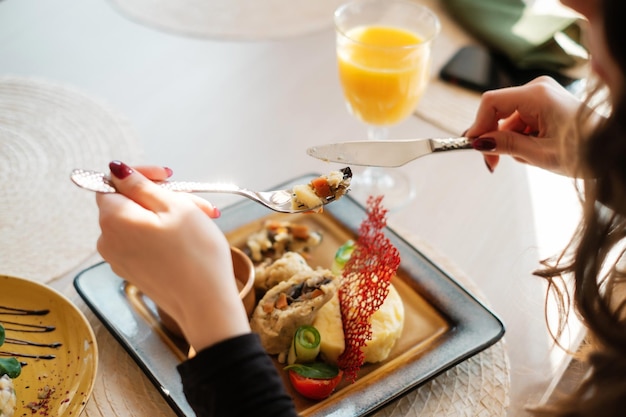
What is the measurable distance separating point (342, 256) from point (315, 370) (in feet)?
0.72

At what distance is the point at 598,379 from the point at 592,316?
11 cm

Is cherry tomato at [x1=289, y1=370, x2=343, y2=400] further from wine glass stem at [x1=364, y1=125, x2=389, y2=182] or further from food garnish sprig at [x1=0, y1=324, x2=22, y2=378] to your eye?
wine glass stem at [x1=364, y1=125, x2=389, y2=182]

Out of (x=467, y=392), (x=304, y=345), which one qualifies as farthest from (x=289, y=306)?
(x=467, y=392)

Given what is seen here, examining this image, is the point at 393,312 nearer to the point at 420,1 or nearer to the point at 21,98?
the point at 21,98

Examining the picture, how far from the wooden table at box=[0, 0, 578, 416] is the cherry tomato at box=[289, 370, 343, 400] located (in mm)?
177

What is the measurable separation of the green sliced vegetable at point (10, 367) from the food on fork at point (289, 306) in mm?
298

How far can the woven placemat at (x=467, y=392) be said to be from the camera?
2.76 feet

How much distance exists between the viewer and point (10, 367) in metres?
0.79

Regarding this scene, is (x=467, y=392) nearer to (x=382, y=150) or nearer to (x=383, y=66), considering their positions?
(x=382, y=150)

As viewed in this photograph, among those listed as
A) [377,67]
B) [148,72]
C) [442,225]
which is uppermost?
[377,67]

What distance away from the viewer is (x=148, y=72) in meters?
1.48

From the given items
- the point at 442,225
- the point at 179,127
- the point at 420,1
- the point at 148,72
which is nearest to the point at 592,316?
the point at 442,225

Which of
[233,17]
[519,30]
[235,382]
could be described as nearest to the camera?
[235,382]

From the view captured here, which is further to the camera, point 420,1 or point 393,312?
point 420,1
